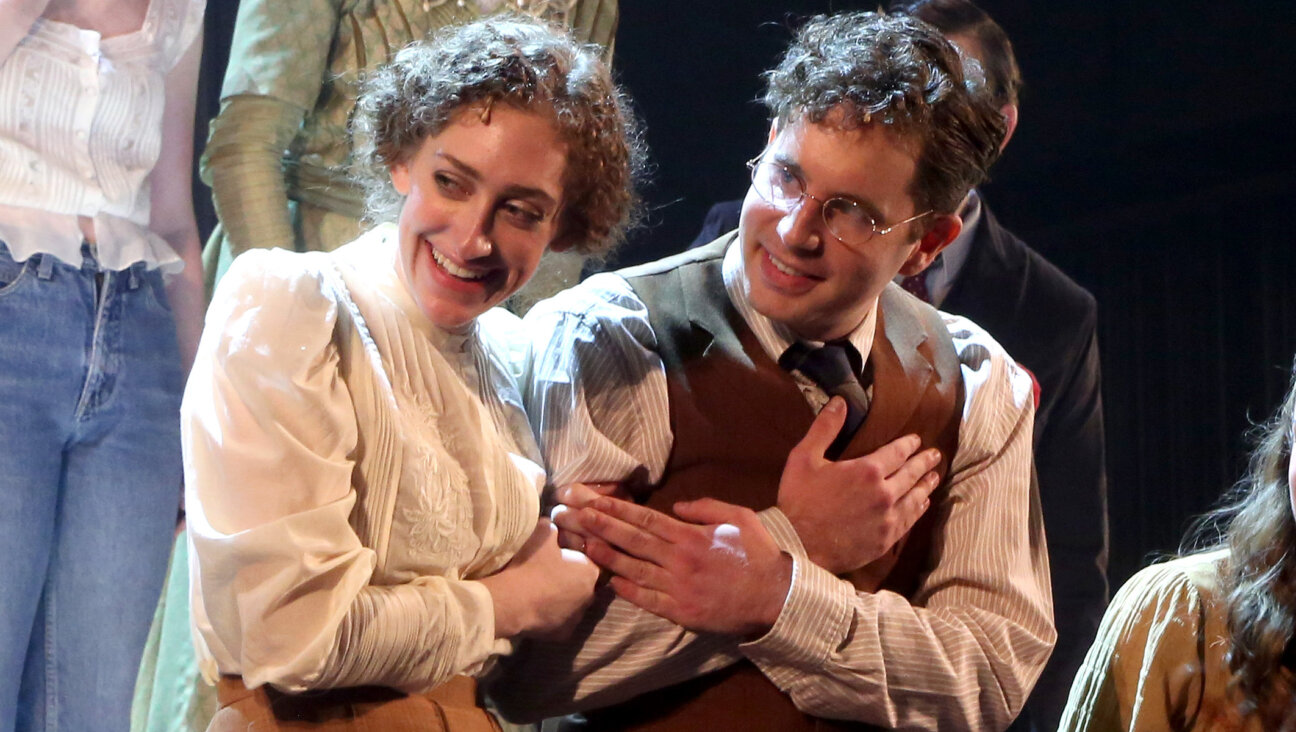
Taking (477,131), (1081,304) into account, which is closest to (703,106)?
(1081,304)

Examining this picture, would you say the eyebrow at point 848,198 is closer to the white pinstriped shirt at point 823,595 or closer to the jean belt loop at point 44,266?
the white pinstriped shirt at point 823,595

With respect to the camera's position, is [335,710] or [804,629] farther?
[804,629]

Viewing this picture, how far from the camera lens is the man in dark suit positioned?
116 inches

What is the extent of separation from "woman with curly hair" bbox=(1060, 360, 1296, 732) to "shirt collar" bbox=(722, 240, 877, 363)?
469 millimetres

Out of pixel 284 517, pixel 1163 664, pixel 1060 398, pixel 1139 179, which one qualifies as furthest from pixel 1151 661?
pixel 1139 179

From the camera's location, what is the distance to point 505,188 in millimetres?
1517

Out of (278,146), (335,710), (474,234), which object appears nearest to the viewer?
(335,710)

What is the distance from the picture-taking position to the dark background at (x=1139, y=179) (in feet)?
10.9

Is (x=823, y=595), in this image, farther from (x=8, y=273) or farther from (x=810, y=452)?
(x=8, y=273)

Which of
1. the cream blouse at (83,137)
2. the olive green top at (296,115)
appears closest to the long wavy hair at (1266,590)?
the olive green top at (296,115)

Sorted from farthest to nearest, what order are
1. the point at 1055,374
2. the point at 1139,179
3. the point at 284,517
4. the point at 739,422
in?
the point at 1139,179, the point at 1055,374, the point at 739,422, the point at 284,517

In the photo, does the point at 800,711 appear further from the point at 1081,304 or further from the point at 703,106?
the point at 703,106

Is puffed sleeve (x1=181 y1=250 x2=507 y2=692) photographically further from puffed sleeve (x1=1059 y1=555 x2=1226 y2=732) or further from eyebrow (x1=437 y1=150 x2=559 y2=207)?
puffed sleeve (x1=1059 y1=555 x2=1226 y2=732)

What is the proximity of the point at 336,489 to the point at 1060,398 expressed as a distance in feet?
6.78
